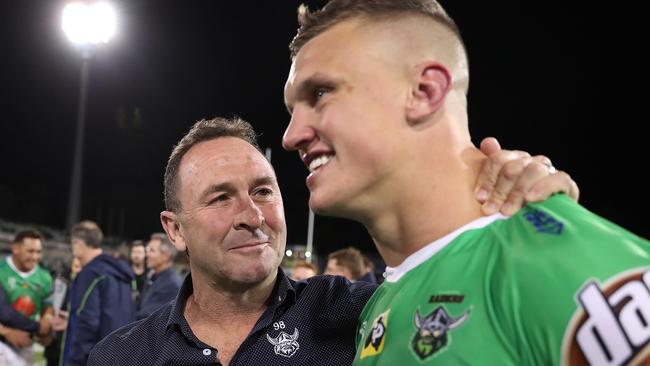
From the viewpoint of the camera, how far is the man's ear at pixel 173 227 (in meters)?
2.74

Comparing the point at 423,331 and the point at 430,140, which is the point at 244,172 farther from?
the point at 423,331

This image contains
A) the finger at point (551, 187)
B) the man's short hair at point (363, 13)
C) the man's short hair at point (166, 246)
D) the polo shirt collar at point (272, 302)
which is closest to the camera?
the finger at point (551, 187)

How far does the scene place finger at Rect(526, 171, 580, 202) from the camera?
4.18 feet

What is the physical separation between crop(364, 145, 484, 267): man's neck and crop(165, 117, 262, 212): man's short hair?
1.44 m

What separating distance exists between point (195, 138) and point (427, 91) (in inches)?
61.9

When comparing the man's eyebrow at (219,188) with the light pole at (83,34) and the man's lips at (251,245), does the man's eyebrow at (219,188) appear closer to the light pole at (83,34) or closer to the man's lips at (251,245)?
the man's lips at (251,245)

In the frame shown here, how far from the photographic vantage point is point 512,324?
3.61 ft

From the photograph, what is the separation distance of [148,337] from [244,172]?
775mm

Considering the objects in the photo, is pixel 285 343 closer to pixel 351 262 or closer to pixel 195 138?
pixel 195 138

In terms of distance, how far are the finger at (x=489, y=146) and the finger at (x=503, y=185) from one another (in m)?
0.12

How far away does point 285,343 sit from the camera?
231 cm

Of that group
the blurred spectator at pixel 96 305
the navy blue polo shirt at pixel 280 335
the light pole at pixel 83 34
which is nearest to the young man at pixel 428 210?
the navy blue polo shirt at pixel 280 335

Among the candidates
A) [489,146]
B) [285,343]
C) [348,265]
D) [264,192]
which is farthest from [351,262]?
[489,146]

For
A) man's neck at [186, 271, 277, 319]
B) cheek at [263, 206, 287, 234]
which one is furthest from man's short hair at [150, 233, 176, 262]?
cheek at [263, 206, 287, 234]
